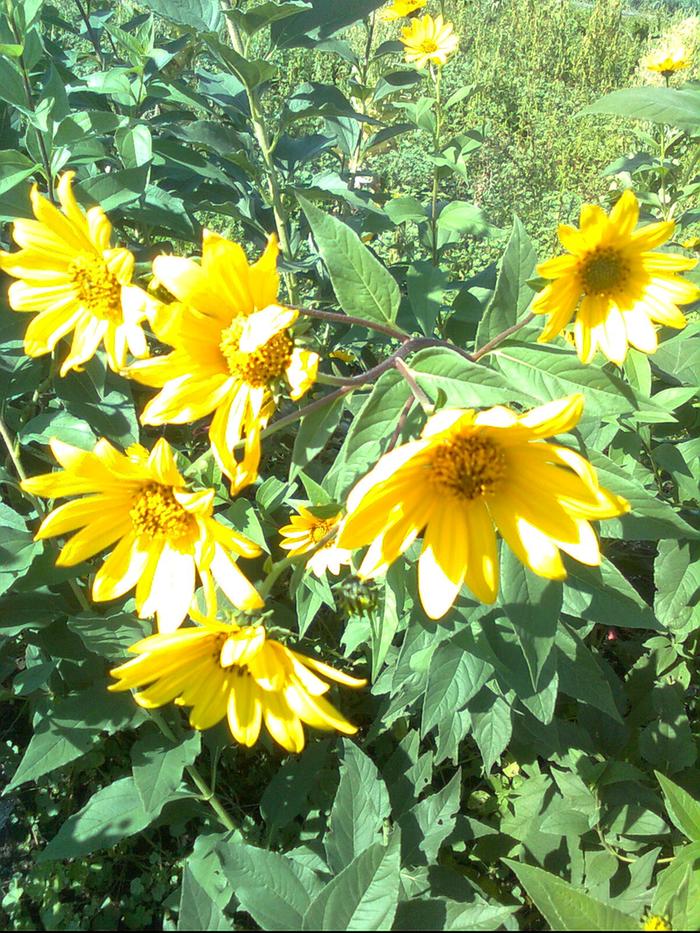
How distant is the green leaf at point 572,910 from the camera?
1.18 m

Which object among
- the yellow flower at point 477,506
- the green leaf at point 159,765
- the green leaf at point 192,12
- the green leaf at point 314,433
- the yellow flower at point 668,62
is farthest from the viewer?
the yellow flower at point 668,62

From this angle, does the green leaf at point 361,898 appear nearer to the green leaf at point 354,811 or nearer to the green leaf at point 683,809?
the green leaf at point 354,811

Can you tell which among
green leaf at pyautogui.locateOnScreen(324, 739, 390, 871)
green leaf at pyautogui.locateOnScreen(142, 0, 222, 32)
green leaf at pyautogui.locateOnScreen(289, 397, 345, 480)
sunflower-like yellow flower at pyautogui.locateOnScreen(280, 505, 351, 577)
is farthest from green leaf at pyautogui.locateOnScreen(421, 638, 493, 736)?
green leaf at pyautogui.locateOnScreen(142, 0, 222, 32)

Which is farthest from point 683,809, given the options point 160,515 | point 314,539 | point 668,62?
point 668,62

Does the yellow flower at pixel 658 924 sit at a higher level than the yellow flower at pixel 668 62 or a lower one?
lower

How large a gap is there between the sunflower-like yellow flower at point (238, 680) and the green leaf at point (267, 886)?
0.82 feet

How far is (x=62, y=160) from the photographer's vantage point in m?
1.65

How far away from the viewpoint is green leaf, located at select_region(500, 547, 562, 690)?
1.22 meters

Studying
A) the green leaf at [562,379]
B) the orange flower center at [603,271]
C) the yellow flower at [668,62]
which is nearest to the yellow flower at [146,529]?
the green leaf at [562,379]

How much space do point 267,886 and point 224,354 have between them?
92 cm

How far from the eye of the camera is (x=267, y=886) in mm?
1349

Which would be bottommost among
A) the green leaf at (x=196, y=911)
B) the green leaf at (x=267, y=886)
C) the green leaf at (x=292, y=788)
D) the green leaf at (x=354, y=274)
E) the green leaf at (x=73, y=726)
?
the green leaf at (x=292, y=788)

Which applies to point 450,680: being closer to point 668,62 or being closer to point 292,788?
point 292,788

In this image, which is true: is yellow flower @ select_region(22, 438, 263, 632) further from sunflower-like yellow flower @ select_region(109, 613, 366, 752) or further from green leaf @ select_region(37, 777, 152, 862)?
green leaf @ select_region(37, 777, 152, 862)
